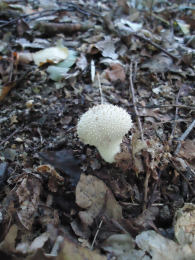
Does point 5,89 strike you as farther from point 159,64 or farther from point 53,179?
point 159,64

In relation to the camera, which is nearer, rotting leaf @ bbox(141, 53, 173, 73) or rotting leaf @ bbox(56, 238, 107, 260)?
rotting leaf @ bbox(56, 238, 107, 260)

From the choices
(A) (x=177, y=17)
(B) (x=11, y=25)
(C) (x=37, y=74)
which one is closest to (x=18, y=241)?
(C) (x=37, y=74)

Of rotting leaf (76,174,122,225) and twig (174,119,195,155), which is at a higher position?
twig (174,119,195,155)

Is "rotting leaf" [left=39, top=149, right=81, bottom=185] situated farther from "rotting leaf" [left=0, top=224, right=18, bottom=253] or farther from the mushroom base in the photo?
"rotting leaf" [left=0, top=224, right=18, bottom=253]

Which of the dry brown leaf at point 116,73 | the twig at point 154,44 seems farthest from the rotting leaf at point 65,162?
the twig at point 154,44

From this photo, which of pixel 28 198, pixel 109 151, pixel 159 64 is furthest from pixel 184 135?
pixel 28 198

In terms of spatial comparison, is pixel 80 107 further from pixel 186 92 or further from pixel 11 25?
pixel 11 25

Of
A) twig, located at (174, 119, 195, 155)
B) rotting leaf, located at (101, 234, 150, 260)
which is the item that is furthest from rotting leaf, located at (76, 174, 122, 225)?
twig, located at (174, 119, 195, 155)
